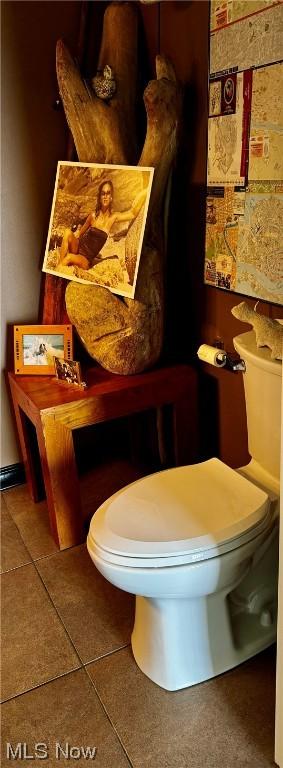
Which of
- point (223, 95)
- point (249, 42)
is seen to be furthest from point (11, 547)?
point (249, 42)

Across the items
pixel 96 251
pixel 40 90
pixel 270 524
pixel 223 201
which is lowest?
pixel 270 524

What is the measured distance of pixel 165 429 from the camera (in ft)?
7.88

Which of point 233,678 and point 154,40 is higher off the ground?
point 154,40

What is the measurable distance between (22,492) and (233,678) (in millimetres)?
1184

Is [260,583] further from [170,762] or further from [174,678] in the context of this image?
[170,762]

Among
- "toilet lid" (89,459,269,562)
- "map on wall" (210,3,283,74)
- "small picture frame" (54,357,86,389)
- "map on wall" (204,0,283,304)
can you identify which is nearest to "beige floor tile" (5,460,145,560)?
"small picture frame" (54,357,86,389)

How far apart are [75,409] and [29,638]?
693 mm

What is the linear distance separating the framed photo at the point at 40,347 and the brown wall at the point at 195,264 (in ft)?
1.29

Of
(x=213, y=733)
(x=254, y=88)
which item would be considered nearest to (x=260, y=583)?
(x=213, y=733)

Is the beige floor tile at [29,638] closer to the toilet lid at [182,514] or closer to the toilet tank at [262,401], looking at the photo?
the toilet lid at [182,514]

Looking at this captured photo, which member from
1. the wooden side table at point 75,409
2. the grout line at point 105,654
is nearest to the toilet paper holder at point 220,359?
the wooden side table at point 75,409

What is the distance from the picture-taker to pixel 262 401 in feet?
4.97

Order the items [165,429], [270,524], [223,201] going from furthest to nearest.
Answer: [165,429], [223,201], [270,524]

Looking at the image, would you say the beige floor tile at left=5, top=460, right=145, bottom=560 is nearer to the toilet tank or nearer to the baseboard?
the baseboard
